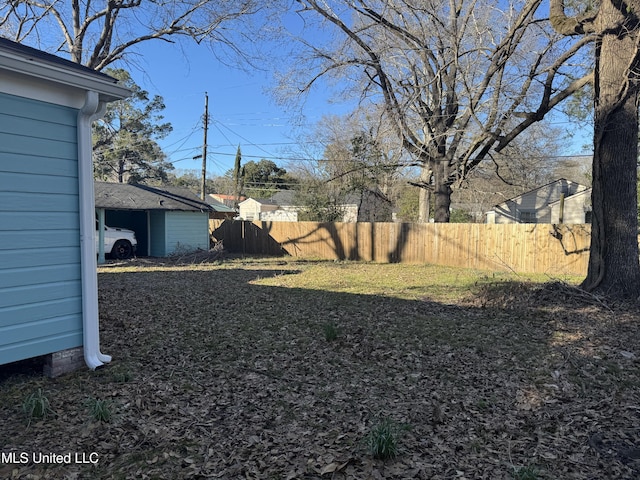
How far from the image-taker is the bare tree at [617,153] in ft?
21.7

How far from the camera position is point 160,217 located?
54.0 feet

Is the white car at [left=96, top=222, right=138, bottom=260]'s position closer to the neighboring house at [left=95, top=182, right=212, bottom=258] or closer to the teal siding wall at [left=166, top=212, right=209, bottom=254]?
the neighboring house at [left=95, top=182, right=212, bottom=258]

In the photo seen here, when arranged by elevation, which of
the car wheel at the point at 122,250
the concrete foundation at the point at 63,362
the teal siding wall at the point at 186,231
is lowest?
the concrete foundation at the point at 63,362

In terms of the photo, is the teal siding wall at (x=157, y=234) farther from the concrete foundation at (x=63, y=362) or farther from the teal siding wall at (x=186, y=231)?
the concrete foundation at (x=63, y=362)

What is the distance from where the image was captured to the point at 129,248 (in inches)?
621

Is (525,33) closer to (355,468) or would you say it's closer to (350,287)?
(350,287)

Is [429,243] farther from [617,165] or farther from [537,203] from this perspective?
[537,203]

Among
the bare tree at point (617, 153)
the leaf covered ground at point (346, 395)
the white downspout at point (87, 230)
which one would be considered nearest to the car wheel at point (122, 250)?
the leaf covered ground at point (346, 395)

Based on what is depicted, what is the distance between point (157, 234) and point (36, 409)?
46.9 feet

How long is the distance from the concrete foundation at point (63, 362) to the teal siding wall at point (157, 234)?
510 inches

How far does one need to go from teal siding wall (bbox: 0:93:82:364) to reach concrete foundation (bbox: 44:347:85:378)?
69 millimetres

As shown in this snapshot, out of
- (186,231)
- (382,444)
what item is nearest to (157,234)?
(186,231)

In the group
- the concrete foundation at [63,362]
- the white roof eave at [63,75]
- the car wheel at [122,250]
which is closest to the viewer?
the white roof eave at [63,75]

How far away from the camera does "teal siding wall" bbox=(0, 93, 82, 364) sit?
3.45 meters
